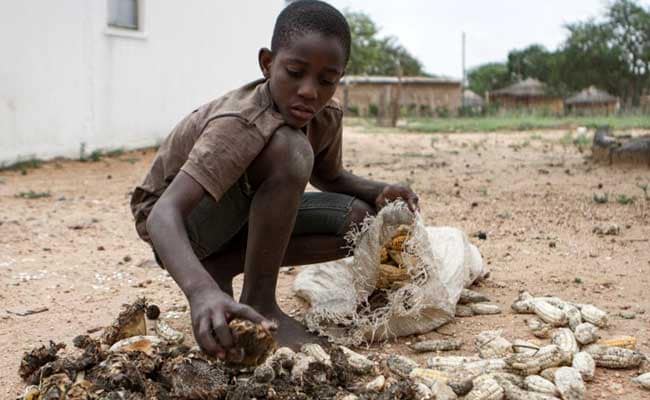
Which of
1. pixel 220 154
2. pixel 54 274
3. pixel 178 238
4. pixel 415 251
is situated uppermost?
pixel 220 154

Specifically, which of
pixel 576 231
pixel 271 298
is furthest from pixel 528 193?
pixel 271 298

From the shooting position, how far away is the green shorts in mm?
2508

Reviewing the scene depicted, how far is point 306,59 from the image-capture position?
7.34 feet

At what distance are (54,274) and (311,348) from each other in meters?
1.91

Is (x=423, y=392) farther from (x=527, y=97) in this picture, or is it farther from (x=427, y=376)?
(x=527, y=97)

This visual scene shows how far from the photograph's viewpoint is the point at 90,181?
723cm

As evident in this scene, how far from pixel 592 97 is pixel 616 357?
2784 cm

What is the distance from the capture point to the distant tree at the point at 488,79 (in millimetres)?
38906

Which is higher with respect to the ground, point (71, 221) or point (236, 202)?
point (236, 202)

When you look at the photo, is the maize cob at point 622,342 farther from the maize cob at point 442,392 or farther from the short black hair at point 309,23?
the short black hair at point 309,23

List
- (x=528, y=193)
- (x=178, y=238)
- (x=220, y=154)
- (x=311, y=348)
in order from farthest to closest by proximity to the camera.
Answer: (x=528, y=193) < (x=311, y=348) < (x=220, y=154) < (x=178, y=238)

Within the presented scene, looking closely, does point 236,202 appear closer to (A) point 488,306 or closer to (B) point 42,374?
(B) point 42,374

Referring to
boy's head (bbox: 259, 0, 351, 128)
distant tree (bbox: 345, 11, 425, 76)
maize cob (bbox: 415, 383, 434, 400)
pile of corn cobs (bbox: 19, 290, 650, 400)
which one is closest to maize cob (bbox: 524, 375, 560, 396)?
pile of corn cobs (bbox: 19, 290, 650, 400)

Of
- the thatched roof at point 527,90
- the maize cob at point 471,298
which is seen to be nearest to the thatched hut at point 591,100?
the thatched roof at point 527,90
